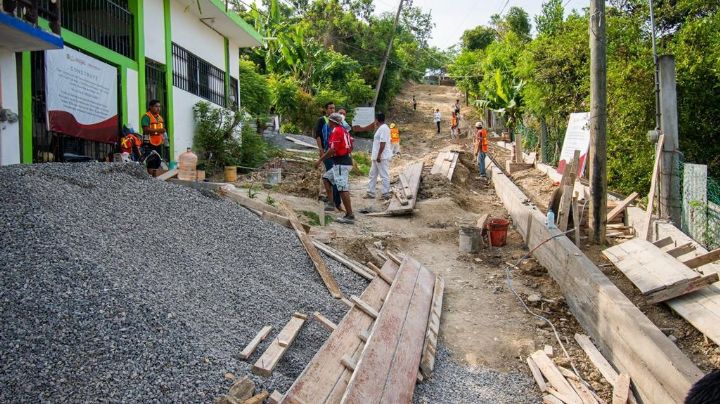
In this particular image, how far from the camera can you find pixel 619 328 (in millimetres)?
4539

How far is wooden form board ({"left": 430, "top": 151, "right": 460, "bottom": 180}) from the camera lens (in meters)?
14.1

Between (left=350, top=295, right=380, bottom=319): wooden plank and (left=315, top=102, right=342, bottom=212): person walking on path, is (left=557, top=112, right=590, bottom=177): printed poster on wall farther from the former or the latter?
(left=350, top=295, right=380, bottom=319): wooden plank

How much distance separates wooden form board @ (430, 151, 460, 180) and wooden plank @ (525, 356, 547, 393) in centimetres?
895

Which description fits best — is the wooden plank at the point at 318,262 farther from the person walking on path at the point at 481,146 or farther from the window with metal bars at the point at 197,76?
the person walking on path at the point at 481,146

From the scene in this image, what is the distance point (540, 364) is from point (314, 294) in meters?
2.08

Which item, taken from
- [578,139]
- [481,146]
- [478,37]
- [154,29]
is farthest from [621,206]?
[478,37]

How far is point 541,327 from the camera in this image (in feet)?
18.2

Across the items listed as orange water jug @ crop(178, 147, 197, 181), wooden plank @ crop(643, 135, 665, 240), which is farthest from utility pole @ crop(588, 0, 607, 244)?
orange water jug @ crop(178, 147, 197, 181)

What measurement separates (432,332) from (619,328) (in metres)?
1.58

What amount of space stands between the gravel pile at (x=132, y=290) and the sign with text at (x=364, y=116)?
23.5 metres

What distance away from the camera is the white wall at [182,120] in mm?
12102

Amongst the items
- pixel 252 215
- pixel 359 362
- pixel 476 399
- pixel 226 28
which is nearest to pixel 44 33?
pixel 252 215

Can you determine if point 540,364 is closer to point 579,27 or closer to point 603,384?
point 603,384

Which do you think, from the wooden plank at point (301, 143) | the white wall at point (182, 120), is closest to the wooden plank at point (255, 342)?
the white wall at point (182, 120)
